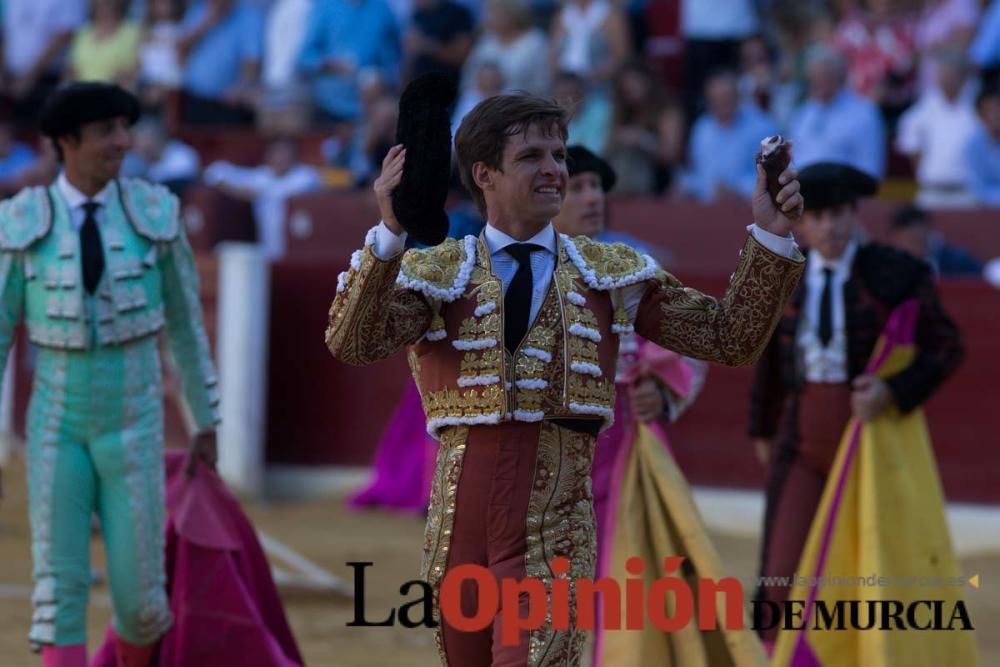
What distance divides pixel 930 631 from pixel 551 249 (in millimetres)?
2108

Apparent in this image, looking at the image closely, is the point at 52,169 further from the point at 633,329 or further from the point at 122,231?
the point at 633,329

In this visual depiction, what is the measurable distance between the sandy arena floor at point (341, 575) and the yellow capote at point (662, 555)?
1423mm

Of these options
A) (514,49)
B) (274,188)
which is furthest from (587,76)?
(274,188)

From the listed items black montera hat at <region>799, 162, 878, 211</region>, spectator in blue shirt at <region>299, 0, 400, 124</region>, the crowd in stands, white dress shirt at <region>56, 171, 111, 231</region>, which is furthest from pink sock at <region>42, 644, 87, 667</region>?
spectator in blue shirt at <region>299, 0, 400, 124</region>

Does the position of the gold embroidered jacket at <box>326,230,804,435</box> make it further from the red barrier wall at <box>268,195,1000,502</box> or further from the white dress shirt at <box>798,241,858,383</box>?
the red barrier wall at <box>268,195,1000,502</box>

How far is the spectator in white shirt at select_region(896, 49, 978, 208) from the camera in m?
9.20

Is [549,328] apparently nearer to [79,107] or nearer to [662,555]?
[662,555]

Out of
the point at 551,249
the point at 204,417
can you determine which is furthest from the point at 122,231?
the point at 551,249

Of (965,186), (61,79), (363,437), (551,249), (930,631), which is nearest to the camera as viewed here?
(551,249)

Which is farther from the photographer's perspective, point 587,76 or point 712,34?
point 712,34

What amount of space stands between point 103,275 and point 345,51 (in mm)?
7225

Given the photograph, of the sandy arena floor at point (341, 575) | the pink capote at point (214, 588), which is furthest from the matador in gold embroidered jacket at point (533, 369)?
the sandy arena floor at point (341, 575)

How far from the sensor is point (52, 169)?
30.9 ft

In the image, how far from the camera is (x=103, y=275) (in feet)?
15.0
